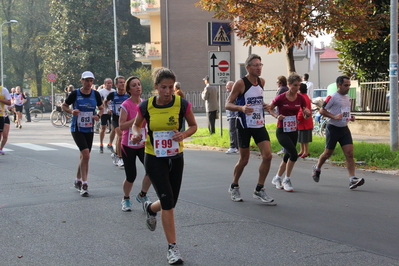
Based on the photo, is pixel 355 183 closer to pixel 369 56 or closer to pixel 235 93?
pixel 235 93

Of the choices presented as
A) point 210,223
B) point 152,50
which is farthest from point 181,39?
point 210,223

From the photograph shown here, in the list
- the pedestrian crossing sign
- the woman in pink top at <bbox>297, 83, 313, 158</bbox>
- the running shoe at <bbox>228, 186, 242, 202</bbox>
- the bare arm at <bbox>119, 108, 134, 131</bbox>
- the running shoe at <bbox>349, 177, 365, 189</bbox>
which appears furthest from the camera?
the pedestrian crossing sign

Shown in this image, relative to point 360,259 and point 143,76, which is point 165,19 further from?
point 360,259

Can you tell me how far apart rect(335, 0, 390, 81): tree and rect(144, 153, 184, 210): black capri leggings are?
47.7 feet

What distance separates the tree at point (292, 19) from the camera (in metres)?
15.1

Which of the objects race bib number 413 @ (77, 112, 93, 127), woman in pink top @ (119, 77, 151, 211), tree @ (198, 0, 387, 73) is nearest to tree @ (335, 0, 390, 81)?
tree @ (198, 0, 387, 73)

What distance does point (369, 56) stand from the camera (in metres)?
19.0

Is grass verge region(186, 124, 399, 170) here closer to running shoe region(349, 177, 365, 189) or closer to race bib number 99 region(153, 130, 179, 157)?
running shoe region(349, 177, 365, 189)

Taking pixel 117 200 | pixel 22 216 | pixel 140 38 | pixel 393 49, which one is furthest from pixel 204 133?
pixel 140 38

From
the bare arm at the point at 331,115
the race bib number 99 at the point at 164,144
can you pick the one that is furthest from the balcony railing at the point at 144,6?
the race bib number 99 at the point at 164,144

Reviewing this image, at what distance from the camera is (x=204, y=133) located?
1927 cm

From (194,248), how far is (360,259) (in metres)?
1.64

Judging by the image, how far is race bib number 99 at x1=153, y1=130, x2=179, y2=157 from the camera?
209 inches

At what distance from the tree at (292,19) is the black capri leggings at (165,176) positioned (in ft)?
34.5
